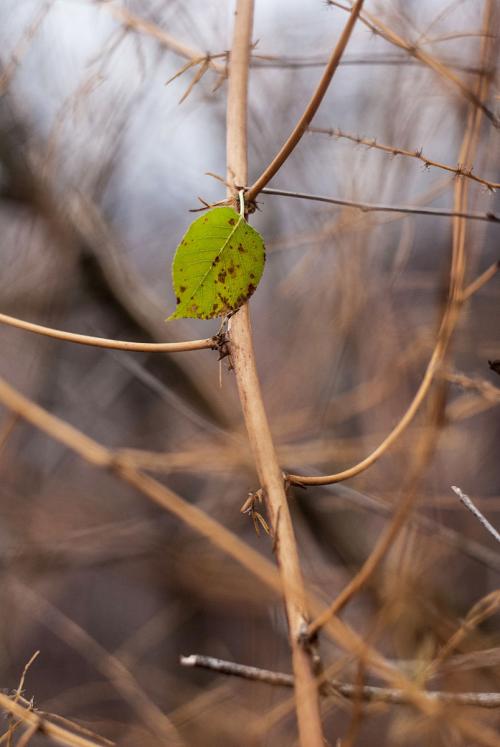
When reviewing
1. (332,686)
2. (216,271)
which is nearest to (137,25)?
(216,271)

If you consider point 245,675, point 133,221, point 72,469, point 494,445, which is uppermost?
point 133,221

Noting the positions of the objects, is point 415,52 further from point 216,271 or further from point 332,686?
point 332,686

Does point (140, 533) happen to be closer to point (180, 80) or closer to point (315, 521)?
point (315, 521)

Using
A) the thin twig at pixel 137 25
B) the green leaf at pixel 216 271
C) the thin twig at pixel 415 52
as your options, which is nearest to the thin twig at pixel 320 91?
the green leaf at pixel 216 271

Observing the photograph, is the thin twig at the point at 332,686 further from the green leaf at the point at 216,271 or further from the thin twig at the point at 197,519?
the green leaf at the point at 216,271

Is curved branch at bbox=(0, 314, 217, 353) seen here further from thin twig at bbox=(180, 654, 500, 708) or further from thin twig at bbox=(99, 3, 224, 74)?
thin twig at bbox=(99, 3, 224, 74)

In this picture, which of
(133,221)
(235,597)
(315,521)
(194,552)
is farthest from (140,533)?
(133,221)
